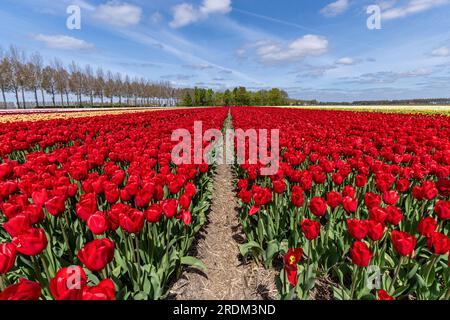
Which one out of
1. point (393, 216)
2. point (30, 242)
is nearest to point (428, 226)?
point (393, 216)

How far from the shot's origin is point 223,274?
3.63 m

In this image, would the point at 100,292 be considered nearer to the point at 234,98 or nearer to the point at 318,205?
the point at 318,205

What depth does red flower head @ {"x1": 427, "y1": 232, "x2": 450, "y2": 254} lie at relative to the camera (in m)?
2.14

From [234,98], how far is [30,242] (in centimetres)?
12131

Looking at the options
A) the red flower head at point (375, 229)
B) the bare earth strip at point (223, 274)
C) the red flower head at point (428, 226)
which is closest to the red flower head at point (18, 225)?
the bare earth strip at point (223, 274)

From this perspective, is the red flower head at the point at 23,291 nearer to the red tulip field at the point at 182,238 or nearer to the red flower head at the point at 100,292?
the red tulip field at the point at 182,238

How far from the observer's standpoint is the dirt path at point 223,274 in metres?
3.22

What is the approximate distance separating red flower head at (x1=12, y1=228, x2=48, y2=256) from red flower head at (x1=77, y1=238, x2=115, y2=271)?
400 millimetres

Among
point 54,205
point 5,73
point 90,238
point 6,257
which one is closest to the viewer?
point 6,257

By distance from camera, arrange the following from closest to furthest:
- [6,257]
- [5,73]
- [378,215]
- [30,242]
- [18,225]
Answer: [6,257]
[30,242]
[18,225]
[378,215]
[5,73]

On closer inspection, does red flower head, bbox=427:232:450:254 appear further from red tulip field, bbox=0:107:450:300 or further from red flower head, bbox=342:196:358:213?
red flower head, bbox=342:196:358:213

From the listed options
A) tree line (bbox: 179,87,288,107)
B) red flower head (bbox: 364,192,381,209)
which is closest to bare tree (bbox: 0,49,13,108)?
tree line (bbox: 179,87,288,107)
